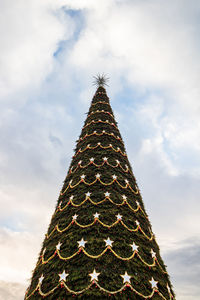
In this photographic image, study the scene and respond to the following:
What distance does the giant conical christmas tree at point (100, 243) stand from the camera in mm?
3961

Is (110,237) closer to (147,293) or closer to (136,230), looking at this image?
(136,230)

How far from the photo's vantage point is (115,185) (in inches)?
239

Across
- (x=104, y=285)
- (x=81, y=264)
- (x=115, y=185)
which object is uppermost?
(x=115, y=185)

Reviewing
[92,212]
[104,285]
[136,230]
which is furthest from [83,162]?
[104,285]

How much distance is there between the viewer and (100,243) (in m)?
4.56

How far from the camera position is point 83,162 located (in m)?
6.96

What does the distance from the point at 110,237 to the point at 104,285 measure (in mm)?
1015

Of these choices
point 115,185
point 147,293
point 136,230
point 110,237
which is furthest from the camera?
point 115,185

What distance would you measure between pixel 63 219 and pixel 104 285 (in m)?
2.03

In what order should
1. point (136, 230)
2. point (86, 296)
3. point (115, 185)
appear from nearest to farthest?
point (86, 296) → point (136, 230) → point (115, 185)

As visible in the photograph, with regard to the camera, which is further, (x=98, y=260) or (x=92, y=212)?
(x=92, y=212)

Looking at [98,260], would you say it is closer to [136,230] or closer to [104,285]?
[104,285]

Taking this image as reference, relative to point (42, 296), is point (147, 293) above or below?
above

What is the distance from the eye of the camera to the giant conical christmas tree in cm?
396
